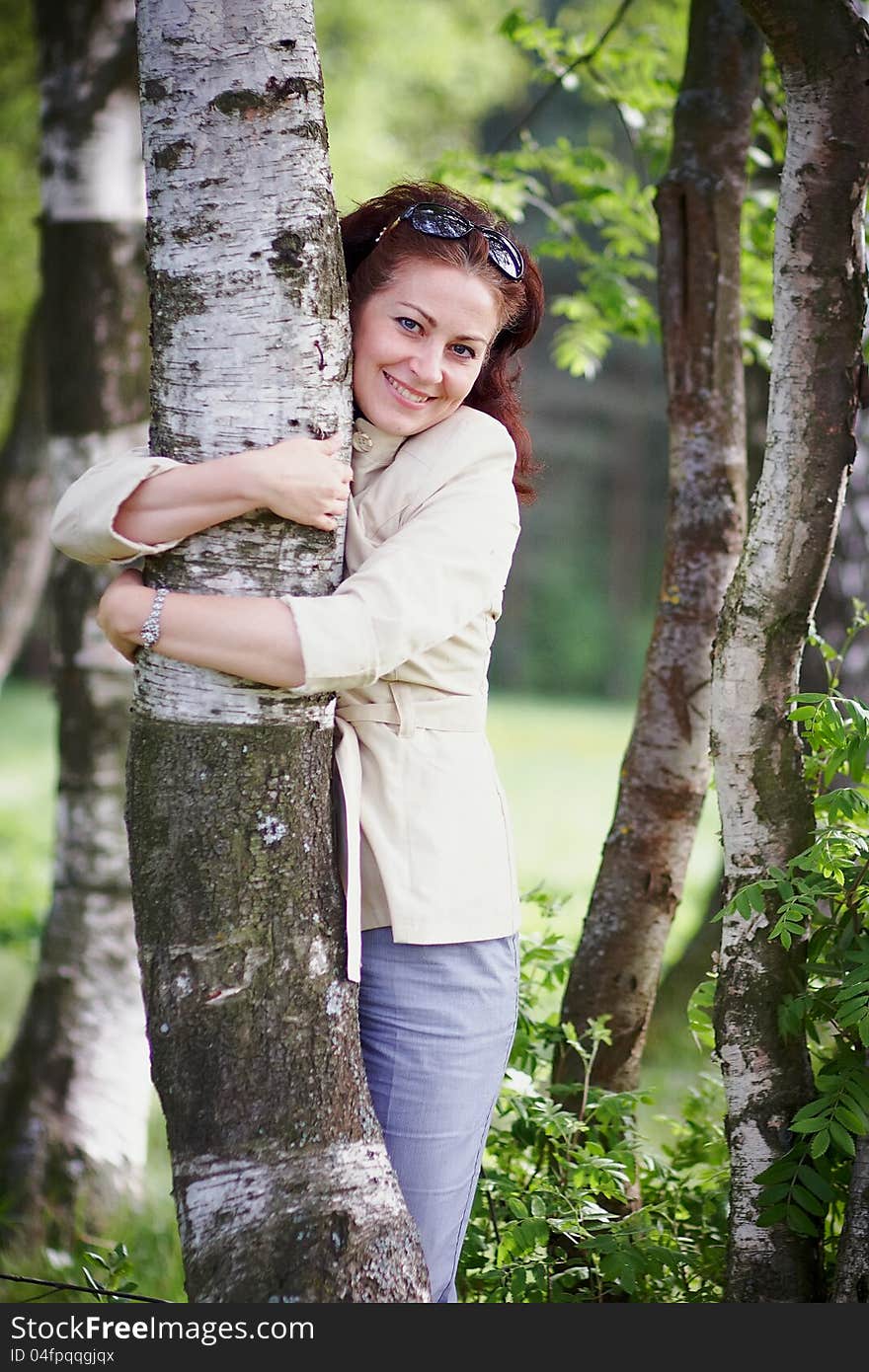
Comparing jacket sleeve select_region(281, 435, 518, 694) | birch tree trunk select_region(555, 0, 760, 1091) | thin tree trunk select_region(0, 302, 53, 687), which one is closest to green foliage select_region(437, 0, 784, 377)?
birch tree trunk select_region(555, 0, 760, 1091)

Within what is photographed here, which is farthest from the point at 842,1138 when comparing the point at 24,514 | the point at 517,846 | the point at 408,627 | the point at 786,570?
the point at 517,846

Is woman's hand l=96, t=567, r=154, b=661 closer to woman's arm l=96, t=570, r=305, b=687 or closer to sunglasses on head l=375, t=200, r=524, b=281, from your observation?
woman's arm l=96, t=570, r=305, b=687

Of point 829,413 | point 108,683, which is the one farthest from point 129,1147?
point 829,413

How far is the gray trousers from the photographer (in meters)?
2.05

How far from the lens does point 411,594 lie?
6.16ft

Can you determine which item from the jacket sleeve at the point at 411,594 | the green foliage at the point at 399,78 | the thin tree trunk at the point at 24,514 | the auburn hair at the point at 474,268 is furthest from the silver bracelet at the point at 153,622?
the green foliage at the point at 399,78

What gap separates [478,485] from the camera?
206 centimetres

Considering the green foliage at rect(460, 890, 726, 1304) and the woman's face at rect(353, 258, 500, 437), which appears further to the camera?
the green foliage at rect(460, 890, 726, 1304)

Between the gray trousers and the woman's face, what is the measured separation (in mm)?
856

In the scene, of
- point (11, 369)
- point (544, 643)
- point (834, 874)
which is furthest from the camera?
point (544, 643)

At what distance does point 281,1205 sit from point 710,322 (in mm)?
2286

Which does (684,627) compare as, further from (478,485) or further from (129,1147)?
(129,1147)

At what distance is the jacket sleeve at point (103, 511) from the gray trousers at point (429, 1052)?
72 cm

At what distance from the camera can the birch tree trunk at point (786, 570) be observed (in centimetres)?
238
